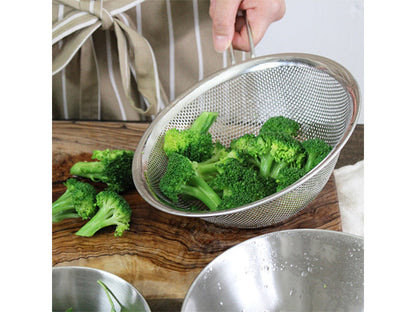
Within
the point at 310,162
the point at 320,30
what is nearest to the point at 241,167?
the point at 310,162

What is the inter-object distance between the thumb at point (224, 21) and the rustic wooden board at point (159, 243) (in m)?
0.44

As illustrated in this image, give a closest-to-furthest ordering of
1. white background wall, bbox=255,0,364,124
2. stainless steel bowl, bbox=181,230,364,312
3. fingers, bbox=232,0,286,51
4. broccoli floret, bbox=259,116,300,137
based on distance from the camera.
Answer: stainless steel bowl, bbox=181,230,364,312, broccoli floret, bbox=259,116,300,137, fingers, bbox=232,0,286,51, white background wall, bbox=255,0,364,124

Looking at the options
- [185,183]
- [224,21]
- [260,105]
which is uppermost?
[224,21]

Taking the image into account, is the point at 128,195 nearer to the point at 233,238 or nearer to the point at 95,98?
the point at 233,238

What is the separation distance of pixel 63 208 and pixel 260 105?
1.94ft

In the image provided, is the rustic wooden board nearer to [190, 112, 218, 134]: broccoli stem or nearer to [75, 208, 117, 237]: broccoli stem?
[75, 208, 117, 237]: broccoli stem

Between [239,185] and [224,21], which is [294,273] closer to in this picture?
[239,185]

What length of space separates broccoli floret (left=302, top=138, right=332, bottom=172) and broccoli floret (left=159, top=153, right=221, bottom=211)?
217 mm

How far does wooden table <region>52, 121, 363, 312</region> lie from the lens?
798 mm

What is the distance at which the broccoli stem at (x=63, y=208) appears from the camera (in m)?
0.93

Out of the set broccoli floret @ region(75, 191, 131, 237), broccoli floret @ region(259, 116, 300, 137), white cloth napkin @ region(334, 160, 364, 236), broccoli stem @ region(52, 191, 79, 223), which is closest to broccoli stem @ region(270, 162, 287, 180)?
broccoli floret @ region(259, 116, 300, 137)

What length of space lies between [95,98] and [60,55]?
0.20m

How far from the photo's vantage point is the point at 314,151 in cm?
93

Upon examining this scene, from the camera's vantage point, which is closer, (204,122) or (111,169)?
(111,169)
